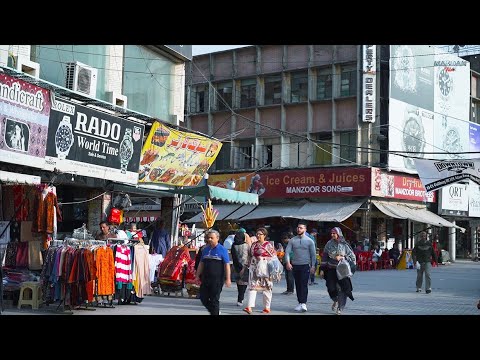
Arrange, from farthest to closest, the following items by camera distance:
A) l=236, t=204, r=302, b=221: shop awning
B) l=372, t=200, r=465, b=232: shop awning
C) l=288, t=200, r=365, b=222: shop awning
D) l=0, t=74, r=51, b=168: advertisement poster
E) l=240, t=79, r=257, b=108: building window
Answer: l=240, t=79, r=257, b=108: building window, l=236, t=204, r=302, b=221: shop awning, l=372, t=200, r=465, b=232: shop awning, l=288, t=200, r=365, b=222: shop awning, l=0, t=74, r=51, b=168: advertisement poster

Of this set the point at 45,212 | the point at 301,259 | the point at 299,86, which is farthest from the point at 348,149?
the point at 45,212

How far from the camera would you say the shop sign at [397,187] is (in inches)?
1298

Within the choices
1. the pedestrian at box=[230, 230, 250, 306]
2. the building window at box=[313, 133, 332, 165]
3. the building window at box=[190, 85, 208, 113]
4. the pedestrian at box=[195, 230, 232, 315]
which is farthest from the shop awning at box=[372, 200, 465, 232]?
the pedestrian at box=[195, 230, 232, 315]

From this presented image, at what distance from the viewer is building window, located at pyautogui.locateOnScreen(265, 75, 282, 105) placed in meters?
37.0

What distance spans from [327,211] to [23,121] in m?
20.2

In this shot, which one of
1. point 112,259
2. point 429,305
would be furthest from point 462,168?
point 112,259

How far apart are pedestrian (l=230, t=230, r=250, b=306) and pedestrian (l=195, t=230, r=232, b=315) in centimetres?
345

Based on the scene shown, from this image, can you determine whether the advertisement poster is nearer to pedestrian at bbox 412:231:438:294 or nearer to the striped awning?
pedestrian at bbox 412:231:438:294

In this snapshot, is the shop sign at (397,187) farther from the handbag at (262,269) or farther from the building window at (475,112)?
the handbag at (262,269)

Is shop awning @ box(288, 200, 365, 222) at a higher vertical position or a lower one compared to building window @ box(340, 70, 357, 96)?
lower

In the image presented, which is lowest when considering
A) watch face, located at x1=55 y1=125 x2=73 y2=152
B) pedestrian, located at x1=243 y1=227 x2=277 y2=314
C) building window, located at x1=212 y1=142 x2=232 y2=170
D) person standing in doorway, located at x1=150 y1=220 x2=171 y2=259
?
pedestrian, located at x1=243 y1=227 x2=277 y2=314

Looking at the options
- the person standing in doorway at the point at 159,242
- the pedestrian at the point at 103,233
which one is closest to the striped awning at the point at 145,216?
the person standing in doorway at the point at 159,242

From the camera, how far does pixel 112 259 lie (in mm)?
13125
